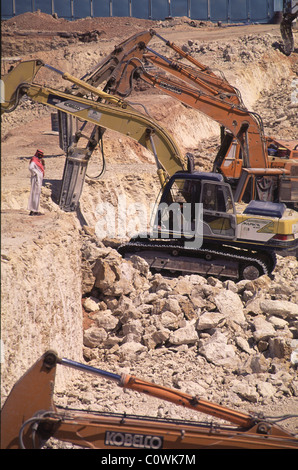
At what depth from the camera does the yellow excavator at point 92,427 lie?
21.5 ft

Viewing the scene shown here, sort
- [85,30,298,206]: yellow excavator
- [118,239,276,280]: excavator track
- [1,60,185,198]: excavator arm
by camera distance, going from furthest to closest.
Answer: [85,30,298,206]: yellow excavator, [118,239,276,280]: excavator track, [1,60,185,198]: excavator arm

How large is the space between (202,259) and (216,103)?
401cm

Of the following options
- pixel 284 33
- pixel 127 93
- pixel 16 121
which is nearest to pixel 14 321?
pixel 127 93

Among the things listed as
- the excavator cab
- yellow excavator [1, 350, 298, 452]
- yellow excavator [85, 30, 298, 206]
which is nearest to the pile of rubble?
the excavator cab

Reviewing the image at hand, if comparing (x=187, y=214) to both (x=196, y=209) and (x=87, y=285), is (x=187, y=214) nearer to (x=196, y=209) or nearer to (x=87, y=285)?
(x=196, y=209)

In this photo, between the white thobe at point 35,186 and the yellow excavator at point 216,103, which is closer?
the white thobe at point 35,186

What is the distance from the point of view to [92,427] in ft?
21.6

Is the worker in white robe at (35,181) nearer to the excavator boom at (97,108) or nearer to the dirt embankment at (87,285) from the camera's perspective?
the dirt embankment at (87,285)

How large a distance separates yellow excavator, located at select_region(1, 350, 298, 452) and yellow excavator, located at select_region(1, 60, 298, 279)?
7.08 metres

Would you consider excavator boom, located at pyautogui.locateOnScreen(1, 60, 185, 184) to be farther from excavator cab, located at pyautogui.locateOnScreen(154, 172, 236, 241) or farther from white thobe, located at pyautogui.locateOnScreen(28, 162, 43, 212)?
white thobe, located at pyautogui.locateOnScreen(28, 162, 43, 212)

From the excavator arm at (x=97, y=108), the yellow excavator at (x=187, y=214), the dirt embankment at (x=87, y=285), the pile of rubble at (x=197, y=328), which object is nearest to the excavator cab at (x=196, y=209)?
the yellow excavator at (x=187, y=214)

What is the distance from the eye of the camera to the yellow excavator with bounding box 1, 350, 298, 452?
21.5 ft
